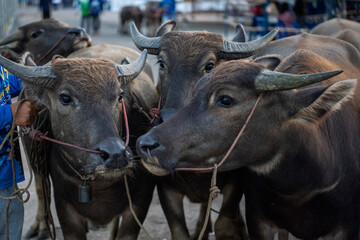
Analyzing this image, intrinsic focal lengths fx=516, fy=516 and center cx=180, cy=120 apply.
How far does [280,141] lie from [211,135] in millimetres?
477

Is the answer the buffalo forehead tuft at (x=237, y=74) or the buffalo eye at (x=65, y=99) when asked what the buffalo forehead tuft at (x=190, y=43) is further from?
the buffalo eye at (x=65, y=99)

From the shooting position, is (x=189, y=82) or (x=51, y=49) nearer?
(x=189, y=82)

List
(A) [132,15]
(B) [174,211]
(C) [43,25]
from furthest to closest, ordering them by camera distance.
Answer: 1. (A) [132,15]
2. (C) [43,25]
3. (B) [174,211]

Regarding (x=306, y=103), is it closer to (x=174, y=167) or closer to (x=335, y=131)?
(x=335, y=131)

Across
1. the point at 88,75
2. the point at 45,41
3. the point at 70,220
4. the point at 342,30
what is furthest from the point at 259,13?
the point at 88,75

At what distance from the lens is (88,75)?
375 cm

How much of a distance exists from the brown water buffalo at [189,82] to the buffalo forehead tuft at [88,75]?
0.62 meters

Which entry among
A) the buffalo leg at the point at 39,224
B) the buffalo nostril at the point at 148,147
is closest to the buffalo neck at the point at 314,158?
the buffalo nostril at the point at 148,147

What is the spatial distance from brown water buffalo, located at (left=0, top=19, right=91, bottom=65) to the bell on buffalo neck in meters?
2.56

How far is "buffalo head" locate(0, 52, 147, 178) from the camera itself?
351 cm

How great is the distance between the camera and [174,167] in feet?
10.8

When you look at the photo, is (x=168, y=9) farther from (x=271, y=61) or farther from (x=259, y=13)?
(x=271, y=61)

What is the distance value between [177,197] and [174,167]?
1.37m

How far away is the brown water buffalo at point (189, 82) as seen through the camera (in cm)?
439
